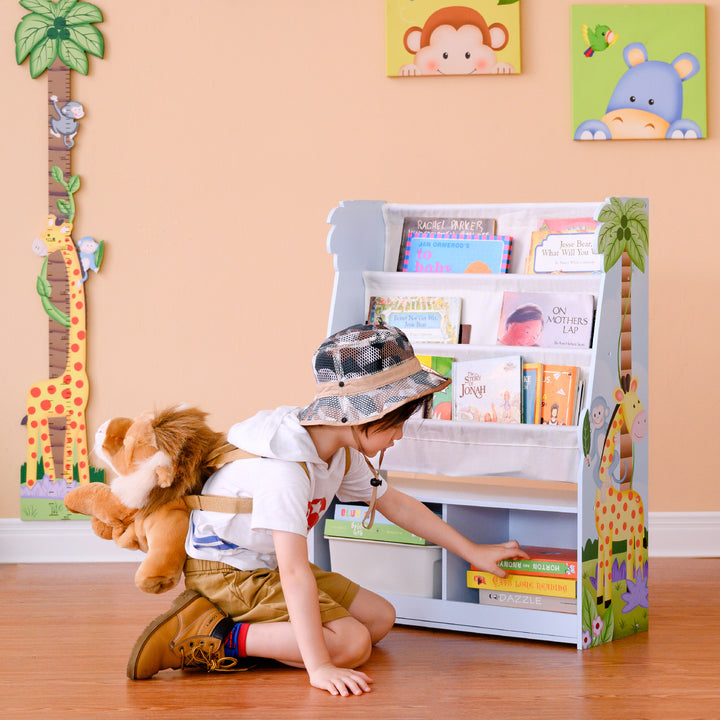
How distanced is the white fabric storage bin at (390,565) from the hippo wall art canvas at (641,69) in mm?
1413

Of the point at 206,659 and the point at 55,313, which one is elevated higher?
the point at 55,313

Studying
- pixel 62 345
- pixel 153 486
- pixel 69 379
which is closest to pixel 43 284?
pixel 62 345

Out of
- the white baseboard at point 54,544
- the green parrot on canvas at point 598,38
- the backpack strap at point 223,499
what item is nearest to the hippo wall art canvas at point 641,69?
the green parrot on canvas at point 598,38

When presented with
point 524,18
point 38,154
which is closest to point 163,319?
point 38,154

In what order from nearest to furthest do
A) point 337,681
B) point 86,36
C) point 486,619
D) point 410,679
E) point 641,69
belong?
point 337,681
point 410,679
point 486,619
point 641,69
point 86,36

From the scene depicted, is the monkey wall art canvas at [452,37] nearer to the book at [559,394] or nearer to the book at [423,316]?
A: the book at [423,316]

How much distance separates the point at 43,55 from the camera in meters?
2.79

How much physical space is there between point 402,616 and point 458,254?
88cm

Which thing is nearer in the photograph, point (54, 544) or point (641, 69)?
point (641, 69)

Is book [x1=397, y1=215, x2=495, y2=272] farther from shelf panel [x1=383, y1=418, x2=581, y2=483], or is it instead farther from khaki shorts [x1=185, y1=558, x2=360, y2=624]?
khaki shorts [x1=185, y1=558, x2=360, y2=624]

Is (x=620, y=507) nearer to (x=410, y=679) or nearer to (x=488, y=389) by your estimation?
(x=488, y=389)

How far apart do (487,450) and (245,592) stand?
0.67 metres

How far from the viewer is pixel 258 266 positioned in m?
2.83

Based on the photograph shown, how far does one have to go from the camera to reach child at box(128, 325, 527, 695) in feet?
5.39
